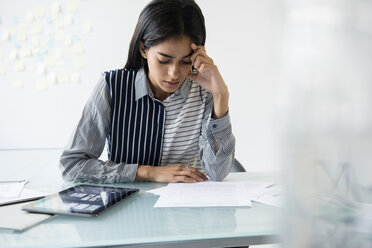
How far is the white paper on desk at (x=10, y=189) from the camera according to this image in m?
0.94

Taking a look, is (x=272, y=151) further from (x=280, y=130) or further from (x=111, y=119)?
(x=111, y=119)

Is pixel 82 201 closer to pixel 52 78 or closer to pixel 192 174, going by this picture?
pixel 192 174

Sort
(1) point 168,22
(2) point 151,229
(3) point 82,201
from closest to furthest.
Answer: (2) point 151,229, (3) point 82,201, (1) point 168,22

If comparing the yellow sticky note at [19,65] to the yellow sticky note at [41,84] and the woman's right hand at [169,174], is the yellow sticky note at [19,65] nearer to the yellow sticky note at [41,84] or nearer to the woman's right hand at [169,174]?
the yellow sticky note at [41,84]

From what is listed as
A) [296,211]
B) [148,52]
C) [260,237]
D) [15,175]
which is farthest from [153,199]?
[296,211]

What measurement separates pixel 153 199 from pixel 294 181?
2.51 feet

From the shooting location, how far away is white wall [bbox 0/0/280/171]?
2686mm

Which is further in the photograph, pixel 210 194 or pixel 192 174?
pixel 192 174

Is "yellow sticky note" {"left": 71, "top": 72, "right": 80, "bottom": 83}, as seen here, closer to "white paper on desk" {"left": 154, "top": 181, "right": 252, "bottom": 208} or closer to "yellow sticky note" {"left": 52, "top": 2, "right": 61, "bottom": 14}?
"yellow sticky note" {"left": 52, "top": 2, "right": 61, "bottom": 14}

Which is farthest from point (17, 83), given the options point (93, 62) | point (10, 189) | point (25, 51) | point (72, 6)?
point (10, 189)

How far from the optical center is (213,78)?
122cm

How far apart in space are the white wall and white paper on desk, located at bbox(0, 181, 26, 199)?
1.76m

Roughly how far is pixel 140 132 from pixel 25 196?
439mm

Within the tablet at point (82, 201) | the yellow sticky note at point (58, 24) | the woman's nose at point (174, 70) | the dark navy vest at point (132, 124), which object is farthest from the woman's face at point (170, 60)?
the yellow sticky note at point (58, 24)
